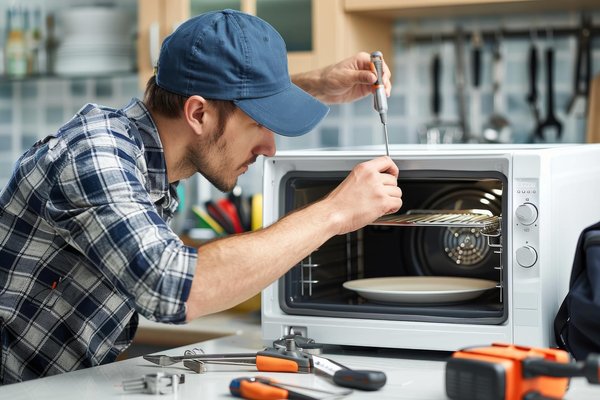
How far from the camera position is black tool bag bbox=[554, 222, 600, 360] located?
1427mm

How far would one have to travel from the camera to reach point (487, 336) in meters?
1.55

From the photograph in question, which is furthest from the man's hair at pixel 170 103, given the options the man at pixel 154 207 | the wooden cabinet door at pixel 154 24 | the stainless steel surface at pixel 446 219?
the wooden cabinet door at pixel 154 24

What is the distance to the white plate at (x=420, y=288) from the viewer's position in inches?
65.0

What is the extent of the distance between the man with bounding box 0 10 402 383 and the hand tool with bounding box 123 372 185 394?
0.08 metres

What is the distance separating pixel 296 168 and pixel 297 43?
0.96m

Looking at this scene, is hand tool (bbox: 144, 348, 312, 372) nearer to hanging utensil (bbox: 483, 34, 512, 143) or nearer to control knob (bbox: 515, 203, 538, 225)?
control knob (bbox: 515, 203, 538, 225)

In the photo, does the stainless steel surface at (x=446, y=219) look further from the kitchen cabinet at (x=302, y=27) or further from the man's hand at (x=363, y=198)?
the kitchen cabinet at (x=302, y=27)

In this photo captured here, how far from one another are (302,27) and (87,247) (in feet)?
4.49

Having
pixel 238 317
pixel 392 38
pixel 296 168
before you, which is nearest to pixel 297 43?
pixel 392 38

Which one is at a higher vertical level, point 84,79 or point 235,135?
point 84,79

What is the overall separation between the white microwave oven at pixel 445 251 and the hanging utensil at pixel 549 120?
2.62 ft

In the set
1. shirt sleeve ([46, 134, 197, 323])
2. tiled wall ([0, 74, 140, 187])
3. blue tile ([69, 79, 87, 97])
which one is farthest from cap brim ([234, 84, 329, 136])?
blue tile ([69, 79, 87, 97])

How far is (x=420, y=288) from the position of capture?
1.77 meters

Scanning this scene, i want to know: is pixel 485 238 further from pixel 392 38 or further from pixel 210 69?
pixel 392 38
